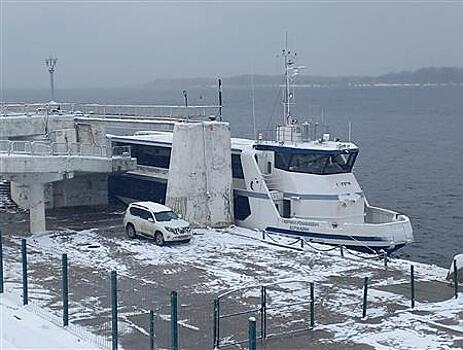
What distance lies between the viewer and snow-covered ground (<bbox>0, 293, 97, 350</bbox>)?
1570 centimetres

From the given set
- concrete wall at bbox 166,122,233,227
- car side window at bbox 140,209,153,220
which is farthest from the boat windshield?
car side window at bbox 140,209,153,220

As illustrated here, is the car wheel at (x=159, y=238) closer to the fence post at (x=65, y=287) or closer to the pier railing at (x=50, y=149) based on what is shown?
the pier railing at (x=50, y=149)

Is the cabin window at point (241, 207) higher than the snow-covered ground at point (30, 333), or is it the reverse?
the snow-covered ground at point (30, 333)

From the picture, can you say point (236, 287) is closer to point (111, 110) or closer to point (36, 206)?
point (36, 206)

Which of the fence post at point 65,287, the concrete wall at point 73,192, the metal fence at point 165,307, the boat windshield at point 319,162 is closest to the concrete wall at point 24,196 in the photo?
the concrete wall at point 73,192

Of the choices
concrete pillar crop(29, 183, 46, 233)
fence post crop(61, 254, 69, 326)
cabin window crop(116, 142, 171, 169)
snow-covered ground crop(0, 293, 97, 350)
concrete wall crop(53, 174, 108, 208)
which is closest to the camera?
snow-covered ground crop(0, 293, 97, 350)

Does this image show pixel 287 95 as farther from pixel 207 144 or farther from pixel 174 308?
pixel 174 308

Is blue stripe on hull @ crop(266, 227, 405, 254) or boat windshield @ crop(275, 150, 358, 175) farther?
boat windshield @ crop(275, 150, 358, 175)

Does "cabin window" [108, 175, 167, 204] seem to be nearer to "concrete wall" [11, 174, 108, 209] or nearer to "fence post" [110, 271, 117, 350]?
"concrete wall" [11, 174, 108, 209]

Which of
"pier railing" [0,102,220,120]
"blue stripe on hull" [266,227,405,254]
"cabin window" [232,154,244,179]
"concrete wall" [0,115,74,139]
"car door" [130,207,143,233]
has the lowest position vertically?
"blue stripe on hull" [266,227,405,254]

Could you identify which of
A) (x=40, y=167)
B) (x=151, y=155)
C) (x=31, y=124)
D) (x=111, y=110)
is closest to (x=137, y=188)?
(x=151, y=155)

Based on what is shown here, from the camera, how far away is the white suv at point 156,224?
28.9 meters

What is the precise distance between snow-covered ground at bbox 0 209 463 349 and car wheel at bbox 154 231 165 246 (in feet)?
1.12

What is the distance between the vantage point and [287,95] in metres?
37.6
